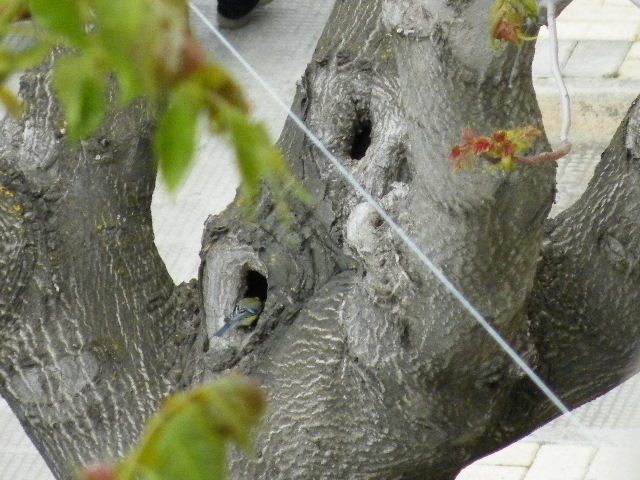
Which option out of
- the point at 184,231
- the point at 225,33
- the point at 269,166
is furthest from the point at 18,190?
the point at 225,33

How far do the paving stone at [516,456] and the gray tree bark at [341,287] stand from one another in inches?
87.2

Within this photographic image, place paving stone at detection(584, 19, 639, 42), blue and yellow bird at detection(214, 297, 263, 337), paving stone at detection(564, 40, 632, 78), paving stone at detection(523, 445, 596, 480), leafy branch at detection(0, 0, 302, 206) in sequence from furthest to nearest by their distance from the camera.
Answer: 1. paving stone at detection(584, 19, 639, 42)
2. paving stone at detection(564, 40, 632, 78)
3. paving stone at detection(523, 445, 596, 480)
4. blue and yellow bird at detection(214, 297, 263, 337)
5. leafy branch at detection(0, 0, 302, 206)

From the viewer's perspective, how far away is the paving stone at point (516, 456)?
5.13 meters

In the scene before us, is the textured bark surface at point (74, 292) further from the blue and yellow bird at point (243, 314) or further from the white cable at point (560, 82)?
the white cable at point (560, 82)

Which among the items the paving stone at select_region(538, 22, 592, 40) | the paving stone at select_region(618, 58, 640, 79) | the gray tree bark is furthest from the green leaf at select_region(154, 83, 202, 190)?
the paving stone at select_region(538, 22, 592, 40)

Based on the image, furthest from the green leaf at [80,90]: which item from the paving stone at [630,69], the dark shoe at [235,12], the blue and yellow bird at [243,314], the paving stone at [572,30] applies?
the dark shoe at [235,12]

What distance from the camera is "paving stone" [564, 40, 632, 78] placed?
746cm

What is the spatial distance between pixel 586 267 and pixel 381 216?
1.70 feet

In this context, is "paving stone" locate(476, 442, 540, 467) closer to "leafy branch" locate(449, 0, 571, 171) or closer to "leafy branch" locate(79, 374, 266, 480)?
"leafy branch" locate(449, 0, 571, 171)

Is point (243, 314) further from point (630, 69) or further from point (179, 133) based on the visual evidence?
point (630, 69)

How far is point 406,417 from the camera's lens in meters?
2.60

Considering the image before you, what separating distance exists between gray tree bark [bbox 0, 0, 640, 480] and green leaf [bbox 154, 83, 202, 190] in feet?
4.00

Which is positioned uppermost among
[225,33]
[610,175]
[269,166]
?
[269,166]

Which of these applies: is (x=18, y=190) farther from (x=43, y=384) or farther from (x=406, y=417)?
(x=406, y=417)
